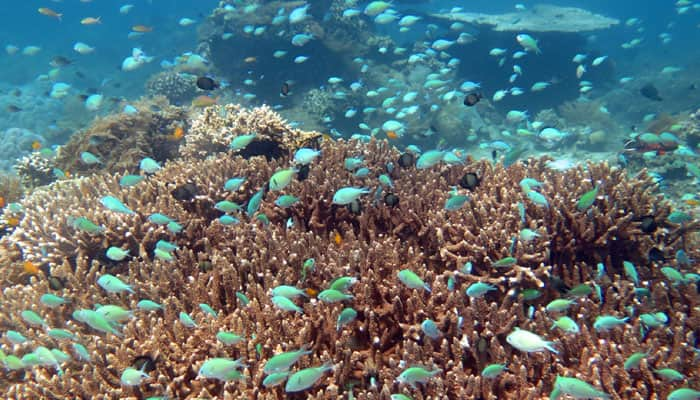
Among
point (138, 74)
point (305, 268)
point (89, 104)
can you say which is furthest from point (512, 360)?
point (138, 74)

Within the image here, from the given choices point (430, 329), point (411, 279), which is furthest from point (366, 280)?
point (430, 329)

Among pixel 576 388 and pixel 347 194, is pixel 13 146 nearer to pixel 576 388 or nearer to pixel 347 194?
pixel 347 194

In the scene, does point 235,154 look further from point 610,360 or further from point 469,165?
point 610,360

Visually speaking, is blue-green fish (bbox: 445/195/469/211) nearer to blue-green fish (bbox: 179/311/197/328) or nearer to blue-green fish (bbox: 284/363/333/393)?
blue-green fish (bbox: 284/363/333/393)

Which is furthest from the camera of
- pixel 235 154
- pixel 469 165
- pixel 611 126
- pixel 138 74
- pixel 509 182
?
pixel 138 74

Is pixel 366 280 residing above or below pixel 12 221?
below

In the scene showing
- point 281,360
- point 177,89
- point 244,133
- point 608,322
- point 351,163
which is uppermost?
point 177,89

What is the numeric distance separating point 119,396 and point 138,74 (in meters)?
35.8

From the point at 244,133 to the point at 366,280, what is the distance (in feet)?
16.7

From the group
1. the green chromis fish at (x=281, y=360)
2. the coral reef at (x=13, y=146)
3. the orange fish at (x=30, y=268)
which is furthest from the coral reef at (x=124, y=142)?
the coral reef at (x=13, y=146)

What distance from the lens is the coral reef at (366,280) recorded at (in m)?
3.44

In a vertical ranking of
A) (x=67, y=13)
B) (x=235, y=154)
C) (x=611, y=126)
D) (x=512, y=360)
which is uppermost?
(x=67, y=13)

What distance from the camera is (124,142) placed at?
30.7 ft

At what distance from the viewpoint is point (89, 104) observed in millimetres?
10562
